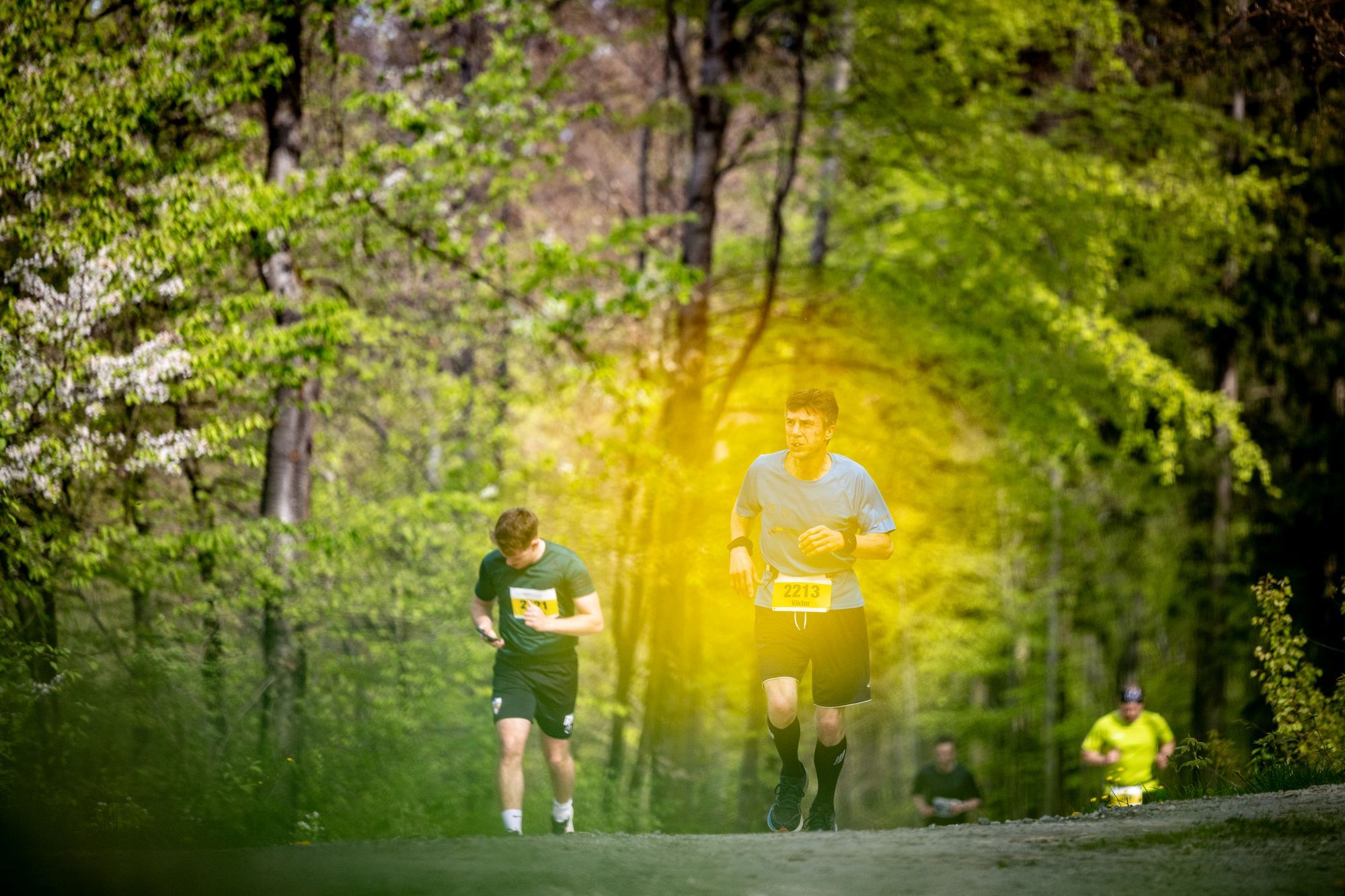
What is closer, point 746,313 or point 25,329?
point 25,329

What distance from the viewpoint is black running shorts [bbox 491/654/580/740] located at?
7.00 metres

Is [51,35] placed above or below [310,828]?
above

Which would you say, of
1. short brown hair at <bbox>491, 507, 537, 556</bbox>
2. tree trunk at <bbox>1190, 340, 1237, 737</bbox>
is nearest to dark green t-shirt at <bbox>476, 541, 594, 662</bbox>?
short brown hair at <bbox>491, 507, 537, 556</bbox>

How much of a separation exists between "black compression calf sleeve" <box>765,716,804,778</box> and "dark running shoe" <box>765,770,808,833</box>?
0.03m

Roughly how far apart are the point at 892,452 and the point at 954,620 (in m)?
8.58

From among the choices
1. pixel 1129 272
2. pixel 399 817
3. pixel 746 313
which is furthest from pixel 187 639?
pixel 1129 272

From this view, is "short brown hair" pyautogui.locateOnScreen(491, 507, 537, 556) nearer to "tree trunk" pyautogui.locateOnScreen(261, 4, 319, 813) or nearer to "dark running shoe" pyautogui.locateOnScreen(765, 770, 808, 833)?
A: "dark running shoe" pyautogui.locateOnScreen(765, 770, 808, 833)

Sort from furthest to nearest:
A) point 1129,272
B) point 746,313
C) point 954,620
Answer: point 954,620 → point 1129,272 → point 746,313

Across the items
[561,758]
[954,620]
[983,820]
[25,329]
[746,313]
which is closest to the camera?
[983,820]

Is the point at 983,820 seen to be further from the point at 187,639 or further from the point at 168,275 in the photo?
the point at 168,275

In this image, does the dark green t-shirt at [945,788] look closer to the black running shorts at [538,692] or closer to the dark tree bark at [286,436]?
the black running shorts at [538,692]

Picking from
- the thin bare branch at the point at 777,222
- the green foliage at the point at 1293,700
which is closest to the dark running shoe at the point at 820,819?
the green foliage at the point at 1293,700

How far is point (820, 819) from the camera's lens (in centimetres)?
609

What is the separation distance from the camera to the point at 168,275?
10.0 metres
